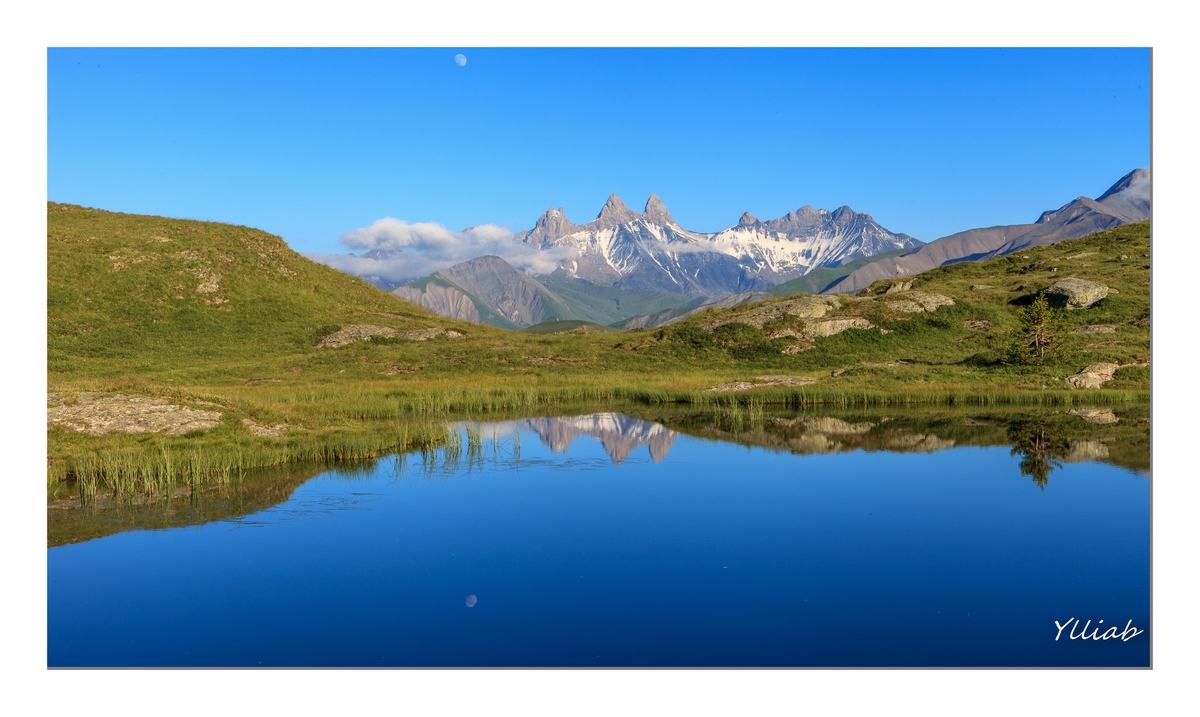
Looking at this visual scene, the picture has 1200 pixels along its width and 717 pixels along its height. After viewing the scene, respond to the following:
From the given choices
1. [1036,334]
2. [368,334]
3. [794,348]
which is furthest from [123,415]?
[1036,334]

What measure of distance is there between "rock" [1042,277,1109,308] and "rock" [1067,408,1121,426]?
3876 cm

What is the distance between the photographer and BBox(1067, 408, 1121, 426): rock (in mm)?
44625

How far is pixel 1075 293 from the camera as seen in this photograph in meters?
82.8

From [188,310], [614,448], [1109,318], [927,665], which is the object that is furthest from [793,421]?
[188,310]

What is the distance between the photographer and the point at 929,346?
254ft

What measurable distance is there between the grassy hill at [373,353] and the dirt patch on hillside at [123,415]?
45 cm

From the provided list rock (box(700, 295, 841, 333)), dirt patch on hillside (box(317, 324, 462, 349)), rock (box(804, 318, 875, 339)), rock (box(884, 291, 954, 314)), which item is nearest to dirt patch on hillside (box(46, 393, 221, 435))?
dirt patch on hillside (box(317, 324, 462, 349))

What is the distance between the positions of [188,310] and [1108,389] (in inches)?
3602

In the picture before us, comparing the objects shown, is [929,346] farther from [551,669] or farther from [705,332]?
[551,669]

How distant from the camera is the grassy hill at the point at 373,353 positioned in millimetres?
38500

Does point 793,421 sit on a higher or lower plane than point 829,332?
lower

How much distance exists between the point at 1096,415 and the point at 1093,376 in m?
13.3

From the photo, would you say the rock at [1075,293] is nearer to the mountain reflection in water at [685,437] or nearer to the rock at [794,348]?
the rock at [794,348]

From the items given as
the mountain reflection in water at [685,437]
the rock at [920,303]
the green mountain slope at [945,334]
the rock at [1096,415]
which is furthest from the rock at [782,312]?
the rock at [1096,415]
